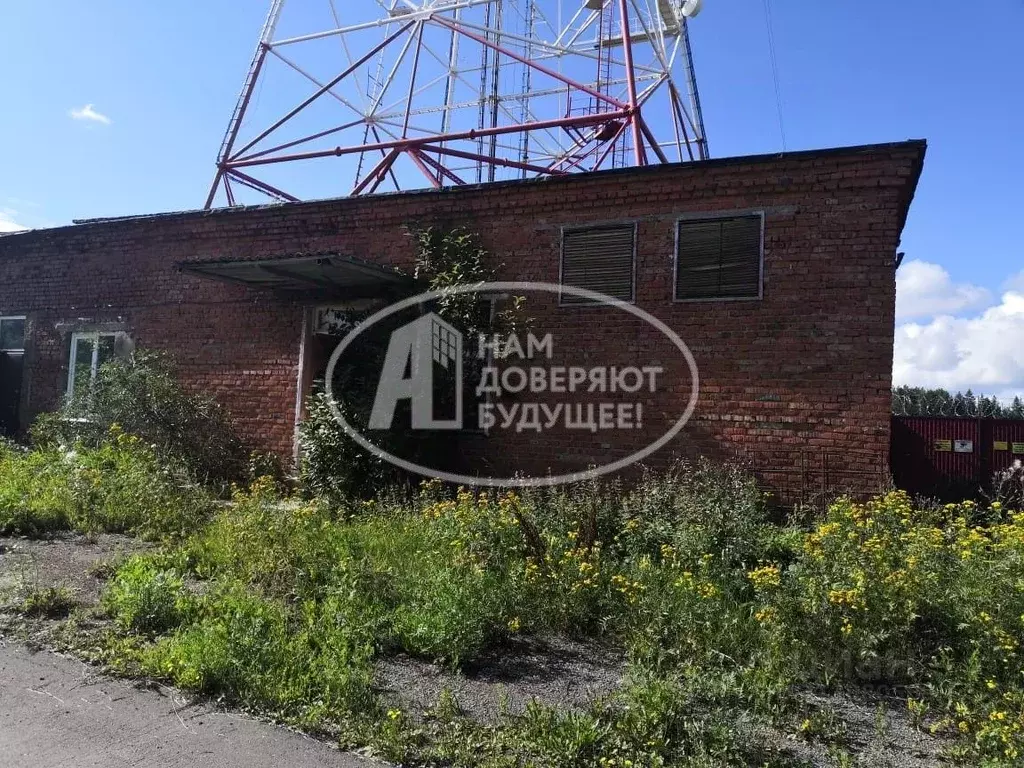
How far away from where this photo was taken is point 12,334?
12477 mm

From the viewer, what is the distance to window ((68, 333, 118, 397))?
1135cm

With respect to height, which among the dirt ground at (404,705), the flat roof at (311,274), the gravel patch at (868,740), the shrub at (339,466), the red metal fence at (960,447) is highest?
the flat roof at (311,274)

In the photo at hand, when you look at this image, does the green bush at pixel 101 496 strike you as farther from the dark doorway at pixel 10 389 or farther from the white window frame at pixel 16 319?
the white window frame at pixel 16 319

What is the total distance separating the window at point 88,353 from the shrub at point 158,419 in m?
0.94

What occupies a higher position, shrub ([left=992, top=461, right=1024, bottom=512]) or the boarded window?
the boarded window

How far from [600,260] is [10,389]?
10834mm

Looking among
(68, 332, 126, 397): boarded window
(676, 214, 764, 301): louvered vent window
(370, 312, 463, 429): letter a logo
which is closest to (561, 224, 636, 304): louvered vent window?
(676, 214, 764, 301): louvered vent window

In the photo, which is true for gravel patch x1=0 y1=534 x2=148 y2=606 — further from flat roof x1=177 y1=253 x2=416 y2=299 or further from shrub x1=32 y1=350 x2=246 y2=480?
flat roof x1=177 y1=253 x2=416 y2=299

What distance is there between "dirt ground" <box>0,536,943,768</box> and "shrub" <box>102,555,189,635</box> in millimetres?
420

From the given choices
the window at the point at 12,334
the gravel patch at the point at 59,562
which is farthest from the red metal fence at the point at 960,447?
the window at the point at 12,334

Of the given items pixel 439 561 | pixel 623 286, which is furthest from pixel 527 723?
pixel 623 286

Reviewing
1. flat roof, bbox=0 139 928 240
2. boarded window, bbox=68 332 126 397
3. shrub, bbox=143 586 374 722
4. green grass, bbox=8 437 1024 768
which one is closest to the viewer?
green grass, bbox=8 437 1024 768

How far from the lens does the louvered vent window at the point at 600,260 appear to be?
8227 millimetres

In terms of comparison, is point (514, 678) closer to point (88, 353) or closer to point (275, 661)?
point (275, 661)
